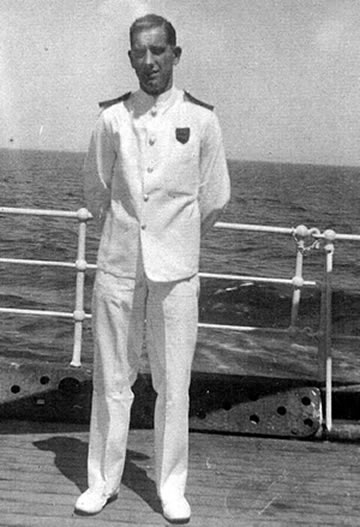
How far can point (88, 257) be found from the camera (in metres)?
28.2

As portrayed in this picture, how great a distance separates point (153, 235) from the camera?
3150 millimetres

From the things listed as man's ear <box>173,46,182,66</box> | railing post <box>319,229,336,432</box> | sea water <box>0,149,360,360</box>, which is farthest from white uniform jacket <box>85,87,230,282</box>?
sea water <box>0,149,360,360</box>

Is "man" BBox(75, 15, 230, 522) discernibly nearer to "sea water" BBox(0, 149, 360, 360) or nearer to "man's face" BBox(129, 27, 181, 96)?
"man's face" BBox(129, 27, 181, 96)

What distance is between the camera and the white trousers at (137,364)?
319 cm

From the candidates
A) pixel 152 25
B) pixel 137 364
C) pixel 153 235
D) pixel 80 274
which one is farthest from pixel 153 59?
pixel 80 274

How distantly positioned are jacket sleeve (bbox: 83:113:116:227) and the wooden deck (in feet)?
3.75

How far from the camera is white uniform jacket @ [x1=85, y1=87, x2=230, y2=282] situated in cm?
314

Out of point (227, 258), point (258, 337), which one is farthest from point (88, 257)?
point (258, 337)

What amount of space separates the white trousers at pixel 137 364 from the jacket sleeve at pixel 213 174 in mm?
283

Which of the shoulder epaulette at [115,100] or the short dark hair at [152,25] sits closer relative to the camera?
the short dark hair at [152,25]

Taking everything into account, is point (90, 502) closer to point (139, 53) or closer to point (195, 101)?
point (195, 101)

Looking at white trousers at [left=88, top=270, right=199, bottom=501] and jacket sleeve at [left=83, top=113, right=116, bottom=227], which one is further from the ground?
jacket sleeve at [left=83, top=113, right=116, bottom=227]

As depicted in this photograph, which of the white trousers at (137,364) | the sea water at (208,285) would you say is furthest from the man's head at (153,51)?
the sea water at (208,285)

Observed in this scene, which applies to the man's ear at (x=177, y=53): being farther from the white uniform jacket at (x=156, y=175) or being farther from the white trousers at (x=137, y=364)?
the white trousers at (x=137, y=364)
